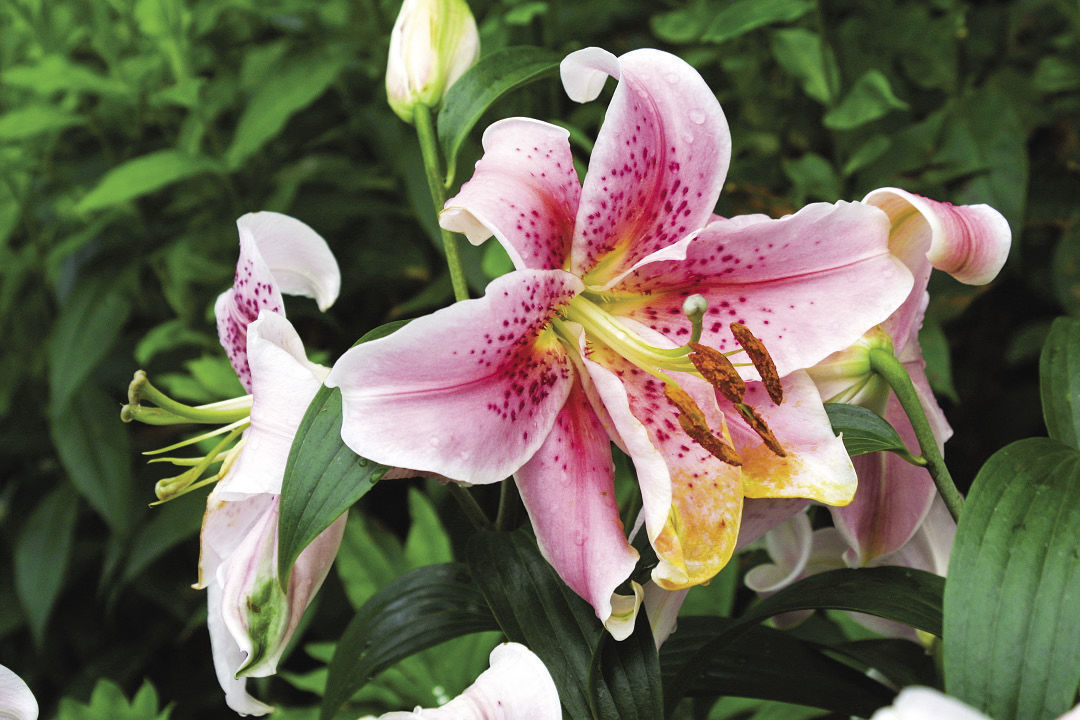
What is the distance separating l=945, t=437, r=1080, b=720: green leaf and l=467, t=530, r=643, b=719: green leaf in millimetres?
142

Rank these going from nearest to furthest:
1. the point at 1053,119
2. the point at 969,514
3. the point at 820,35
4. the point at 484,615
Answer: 1. the point at 969,514
2. the point at 484,615
3. the point at 820,35
4. the point at 1053,119

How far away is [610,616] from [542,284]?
0.49ft

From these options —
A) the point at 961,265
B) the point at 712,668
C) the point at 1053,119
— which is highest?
the point at 961,265

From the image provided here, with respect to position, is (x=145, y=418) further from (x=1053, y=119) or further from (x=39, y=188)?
(x=1053, y=119)

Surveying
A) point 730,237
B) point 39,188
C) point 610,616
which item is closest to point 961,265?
point 730,237

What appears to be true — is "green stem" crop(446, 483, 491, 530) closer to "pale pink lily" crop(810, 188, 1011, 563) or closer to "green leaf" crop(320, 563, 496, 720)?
"green leaf" crop(320, 563, 496, 720)

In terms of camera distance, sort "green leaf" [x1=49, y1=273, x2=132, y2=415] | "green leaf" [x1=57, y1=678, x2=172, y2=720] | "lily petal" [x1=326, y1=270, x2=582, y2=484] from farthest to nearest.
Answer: "green leaf" [x1=49, y1=273, x2=132, y2=415], "green leaf" [x1=57, y1=678, x2=172, y2=720], "lily petal" [x1=326, y1=270, x2=582, y2=484]

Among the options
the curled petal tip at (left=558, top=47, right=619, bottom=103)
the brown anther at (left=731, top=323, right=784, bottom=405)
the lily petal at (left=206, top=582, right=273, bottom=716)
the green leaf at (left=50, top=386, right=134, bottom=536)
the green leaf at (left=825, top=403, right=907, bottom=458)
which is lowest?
the green leaf at (left=50, top=386, right=134, bottom=536)

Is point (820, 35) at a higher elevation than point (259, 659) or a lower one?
higher

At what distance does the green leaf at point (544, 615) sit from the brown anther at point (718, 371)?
0.12 m

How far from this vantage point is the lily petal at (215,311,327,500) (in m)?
0.43

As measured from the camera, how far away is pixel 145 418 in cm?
50

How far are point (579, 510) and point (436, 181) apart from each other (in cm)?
20

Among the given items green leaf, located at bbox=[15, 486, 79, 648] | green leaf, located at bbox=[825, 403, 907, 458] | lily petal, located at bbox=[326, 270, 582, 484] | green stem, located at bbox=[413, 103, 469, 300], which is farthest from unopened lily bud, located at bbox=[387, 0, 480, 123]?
green leaf, located at bbox=[15, 486, 79, 648]
